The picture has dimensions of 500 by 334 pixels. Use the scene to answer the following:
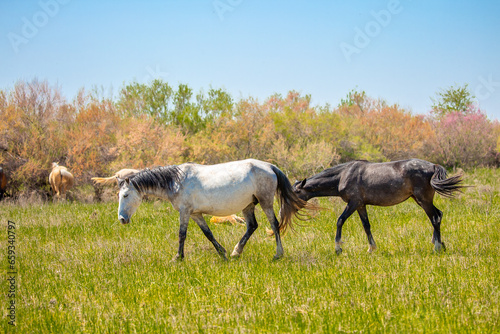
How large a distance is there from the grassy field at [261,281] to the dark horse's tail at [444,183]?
1004 mm

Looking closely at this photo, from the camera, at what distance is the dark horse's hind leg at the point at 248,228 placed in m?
7.03

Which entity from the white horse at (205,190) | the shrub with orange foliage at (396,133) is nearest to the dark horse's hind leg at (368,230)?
the white horse at (205,190)

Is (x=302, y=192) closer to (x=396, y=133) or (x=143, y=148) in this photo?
(x=143, y=148)

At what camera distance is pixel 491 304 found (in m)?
4.12

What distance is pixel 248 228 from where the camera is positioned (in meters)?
7.27

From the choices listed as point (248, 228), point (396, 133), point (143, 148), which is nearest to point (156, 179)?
point (248, 228)

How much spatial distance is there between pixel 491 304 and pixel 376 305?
116cm

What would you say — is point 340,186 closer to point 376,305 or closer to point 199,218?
point 199,218

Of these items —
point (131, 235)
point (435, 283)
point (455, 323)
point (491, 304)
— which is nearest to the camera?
point (455, 323)

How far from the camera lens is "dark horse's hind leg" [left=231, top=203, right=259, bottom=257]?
23.1ft

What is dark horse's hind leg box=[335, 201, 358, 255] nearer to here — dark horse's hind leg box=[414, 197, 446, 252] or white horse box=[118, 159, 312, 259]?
white horse box=[118, 159, 312, 259]

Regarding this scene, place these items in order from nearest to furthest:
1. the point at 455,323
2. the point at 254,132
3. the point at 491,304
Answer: the point at 455,323 < the point at 491,304 < the point at 254,132

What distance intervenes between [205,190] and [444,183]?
13.0ft

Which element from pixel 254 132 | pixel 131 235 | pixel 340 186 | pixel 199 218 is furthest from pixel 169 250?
pixel 254 132
